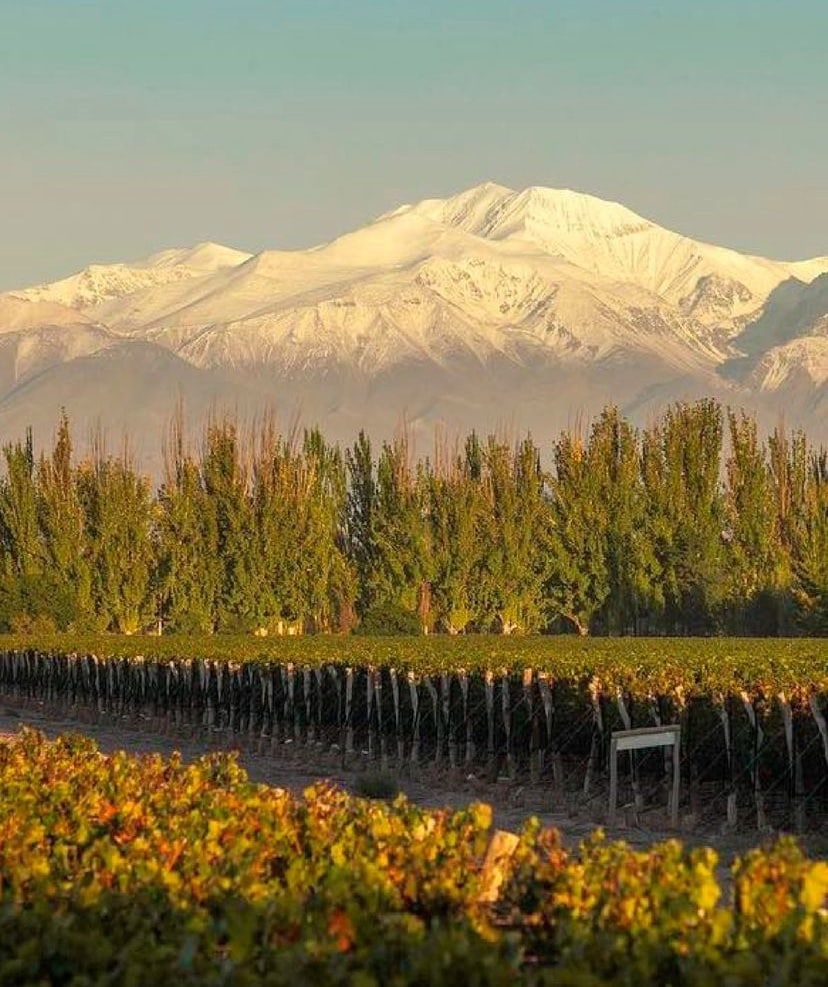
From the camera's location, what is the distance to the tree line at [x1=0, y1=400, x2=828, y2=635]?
3669 inches

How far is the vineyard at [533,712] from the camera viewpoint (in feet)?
82.4

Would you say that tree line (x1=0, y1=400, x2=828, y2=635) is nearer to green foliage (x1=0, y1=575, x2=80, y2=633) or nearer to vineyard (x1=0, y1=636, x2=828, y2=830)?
green foliage (x1=0, y1=575, x2=80, y2=633)

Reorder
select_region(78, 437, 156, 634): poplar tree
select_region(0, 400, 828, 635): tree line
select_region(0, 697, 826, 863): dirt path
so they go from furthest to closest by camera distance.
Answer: select_region(0, 400, 828, 635): tree line < select_region(78, 437, 156, 634): poplar tree < select_region(0, 697, 826, 863): dirt path

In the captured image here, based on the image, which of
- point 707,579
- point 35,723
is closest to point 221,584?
point 707,579

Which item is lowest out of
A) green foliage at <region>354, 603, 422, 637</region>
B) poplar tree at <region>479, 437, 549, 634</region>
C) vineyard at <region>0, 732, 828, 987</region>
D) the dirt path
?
the dirt path

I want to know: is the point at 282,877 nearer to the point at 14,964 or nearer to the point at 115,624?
the point at 14,964

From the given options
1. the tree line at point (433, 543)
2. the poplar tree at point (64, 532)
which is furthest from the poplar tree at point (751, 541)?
the poplar tree at point (64, 532)

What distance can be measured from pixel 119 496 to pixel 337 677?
58322mm

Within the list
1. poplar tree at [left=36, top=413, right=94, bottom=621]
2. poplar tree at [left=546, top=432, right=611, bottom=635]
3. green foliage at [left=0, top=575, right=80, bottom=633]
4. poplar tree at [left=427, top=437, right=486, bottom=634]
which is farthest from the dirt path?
poplar tree at [left=546, top=432, right=611, bottom=635]

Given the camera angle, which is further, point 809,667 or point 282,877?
point 809,667

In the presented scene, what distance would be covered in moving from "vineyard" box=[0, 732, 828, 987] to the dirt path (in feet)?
34.0

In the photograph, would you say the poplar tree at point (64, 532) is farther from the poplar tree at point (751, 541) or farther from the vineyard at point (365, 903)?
the vineyard at point (365, 903)

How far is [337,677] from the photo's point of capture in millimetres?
38969

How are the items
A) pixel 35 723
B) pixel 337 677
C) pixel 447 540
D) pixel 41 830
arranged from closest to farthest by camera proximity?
pixel 41 830 < pixel 337 677 < pixel 35 723 < pixel 447 540
